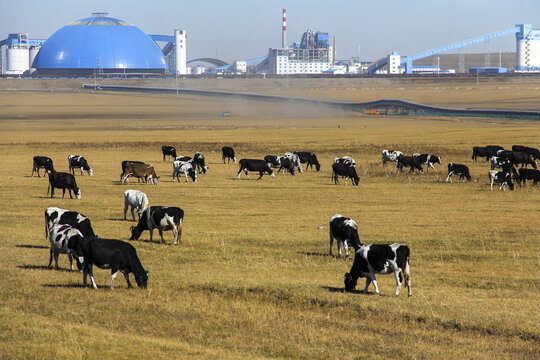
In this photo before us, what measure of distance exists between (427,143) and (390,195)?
3273 cm

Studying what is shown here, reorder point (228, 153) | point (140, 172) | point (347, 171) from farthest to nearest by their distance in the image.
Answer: point (228, 153) < point (347, 171) < point (140, 172)

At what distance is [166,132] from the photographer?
87062mm

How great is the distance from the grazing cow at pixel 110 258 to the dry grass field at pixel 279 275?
0.41 m

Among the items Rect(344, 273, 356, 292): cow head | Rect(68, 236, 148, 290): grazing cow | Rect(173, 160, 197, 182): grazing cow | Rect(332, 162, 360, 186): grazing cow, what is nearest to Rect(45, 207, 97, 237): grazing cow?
Rect(68, 236, 148, 290): grazing cow

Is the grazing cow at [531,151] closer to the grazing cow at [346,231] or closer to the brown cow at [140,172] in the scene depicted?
the brown cow at [140,172]

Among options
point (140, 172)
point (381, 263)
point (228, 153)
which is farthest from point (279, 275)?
point (228, 153)

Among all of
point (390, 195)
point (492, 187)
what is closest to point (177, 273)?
point (390, 195)

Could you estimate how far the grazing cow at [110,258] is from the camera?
1589 centimetres

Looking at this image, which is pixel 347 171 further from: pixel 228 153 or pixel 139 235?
pixel 139 235

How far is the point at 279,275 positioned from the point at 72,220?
636 centimetres

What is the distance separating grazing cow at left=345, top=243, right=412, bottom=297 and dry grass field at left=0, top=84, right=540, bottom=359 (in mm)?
392

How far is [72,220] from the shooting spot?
20359 mm

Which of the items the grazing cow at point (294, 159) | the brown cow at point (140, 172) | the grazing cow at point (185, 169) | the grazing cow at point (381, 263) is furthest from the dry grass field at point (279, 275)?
the grazing cow at point (294, 159)

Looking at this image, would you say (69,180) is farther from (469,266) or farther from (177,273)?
(469,266)
